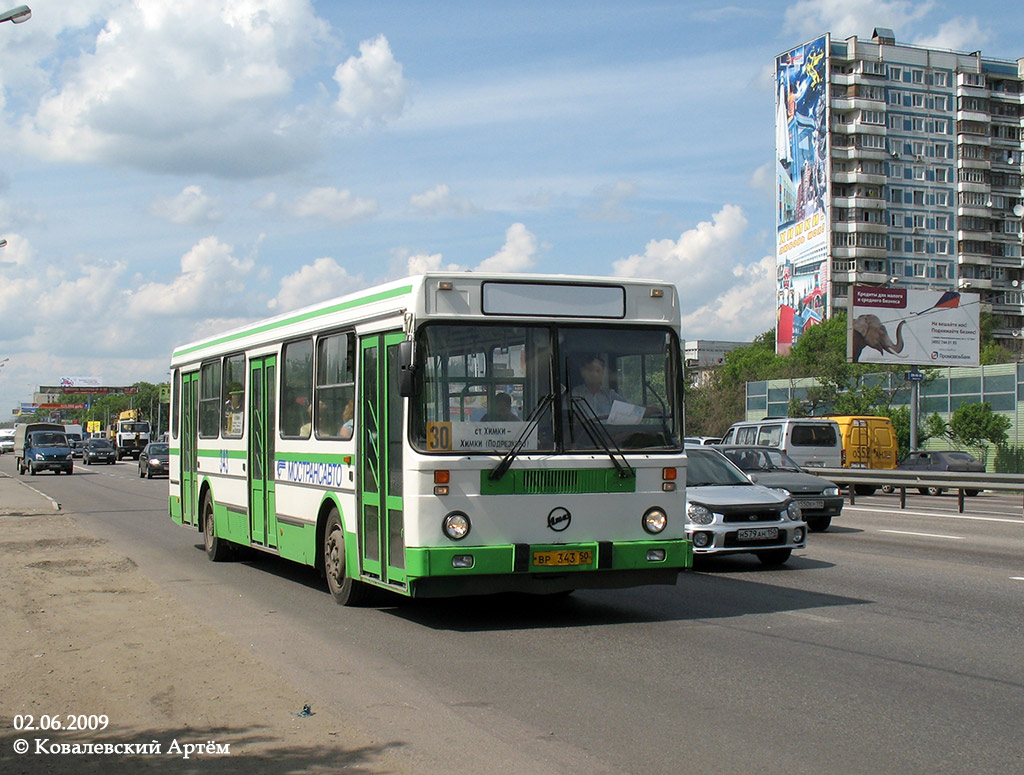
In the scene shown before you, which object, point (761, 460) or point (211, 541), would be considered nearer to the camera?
point (211, 541)

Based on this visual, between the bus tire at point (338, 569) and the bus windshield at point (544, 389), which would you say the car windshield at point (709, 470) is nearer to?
the bus windshield at point (544, 389)

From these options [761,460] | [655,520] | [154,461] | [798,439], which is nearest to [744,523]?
[655,520]

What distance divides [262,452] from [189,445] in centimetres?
383

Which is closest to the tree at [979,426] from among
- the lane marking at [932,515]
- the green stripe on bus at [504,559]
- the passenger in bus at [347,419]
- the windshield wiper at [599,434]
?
the lane marking at [932,515]

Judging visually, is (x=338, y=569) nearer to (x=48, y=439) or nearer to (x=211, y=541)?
(x=211, y=541)

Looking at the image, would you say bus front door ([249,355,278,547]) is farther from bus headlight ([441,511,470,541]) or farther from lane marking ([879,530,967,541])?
lane marking ([879,530,967,541])

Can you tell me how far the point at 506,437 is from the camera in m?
9.52

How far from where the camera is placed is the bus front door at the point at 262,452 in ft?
42.4

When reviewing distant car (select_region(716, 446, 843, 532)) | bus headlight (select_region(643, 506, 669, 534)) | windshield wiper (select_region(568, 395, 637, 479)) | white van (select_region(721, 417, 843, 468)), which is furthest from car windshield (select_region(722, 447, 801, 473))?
windshield wiper (select_region(568, 395, 637, 479))

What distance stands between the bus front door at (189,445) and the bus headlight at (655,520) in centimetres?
821

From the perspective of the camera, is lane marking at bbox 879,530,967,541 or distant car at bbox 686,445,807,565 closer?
distant car at bbox 686,445,807,565

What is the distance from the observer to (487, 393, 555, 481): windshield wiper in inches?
372

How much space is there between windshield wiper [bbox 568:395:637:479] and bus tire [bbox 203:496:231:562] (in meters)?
7.12

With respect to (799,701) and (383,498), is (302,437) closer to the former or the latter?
(383,498)
